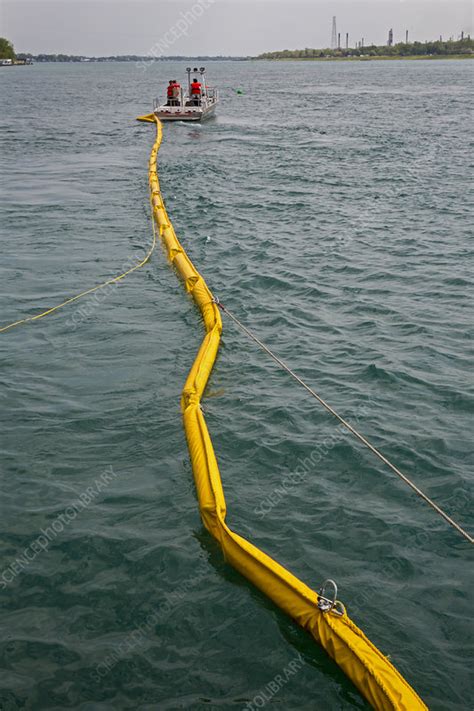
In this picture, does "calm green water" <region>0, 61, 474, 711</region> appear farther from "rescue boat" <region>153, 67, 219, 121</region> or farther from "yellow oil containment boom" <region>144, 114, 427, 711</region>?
"rescue boat" <region>153, 67, 219, 121</region>

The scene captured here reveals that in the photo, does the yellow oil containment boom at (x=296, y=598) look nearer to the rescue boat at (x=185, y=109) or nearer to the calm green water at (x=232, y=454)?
the calm green water at (x=232, y=454)

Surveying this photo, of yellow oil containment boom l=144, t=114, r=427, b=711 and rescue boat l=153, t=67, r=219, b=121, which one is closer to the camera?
yellow oil containment boom l=144, t=114, r=427, b=711

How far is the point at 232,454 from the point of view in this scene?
348 inches

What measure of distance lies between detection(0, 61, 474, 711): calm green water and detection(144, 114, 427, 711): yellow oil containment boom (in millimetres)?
187

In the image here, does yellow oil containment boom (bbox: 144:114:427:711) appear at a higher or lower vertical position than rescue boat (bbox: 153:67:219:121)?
lower

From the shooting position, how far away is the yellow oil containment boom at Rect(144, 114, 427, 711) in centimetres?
533

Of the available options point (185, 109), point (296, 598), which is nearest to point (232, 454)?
point (296, 598)

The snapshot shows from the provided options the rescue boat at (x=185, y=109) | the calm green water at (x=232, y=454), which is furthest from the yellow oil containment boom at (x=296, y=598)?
the rescue boat at (x=185, y=109)

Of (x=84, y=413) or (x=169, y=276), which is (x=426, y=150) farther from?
(x=84, y=413)

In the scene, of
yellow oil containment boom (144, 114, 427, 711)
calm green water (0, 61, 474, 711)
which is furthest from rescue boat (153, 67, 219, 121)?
yellow oil containment boom (144, 114, 427, 711)

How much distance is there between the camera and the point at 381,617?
6.42 m

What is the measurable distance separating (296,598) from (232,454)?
9.62ft

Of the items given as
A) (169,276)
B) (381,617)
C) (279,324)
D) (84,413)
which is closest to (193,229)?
(169,276)

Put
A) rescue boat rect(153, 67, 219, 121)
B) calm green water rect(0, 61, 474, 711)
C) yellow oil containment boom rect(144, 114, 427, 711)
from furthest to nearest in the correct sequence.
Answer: rescue boat rect(153, 67, 219, 121) → calm green water rect(0, 61, 474, 711) → yellow oil containment boom rect(144, 114, 427, 711)
